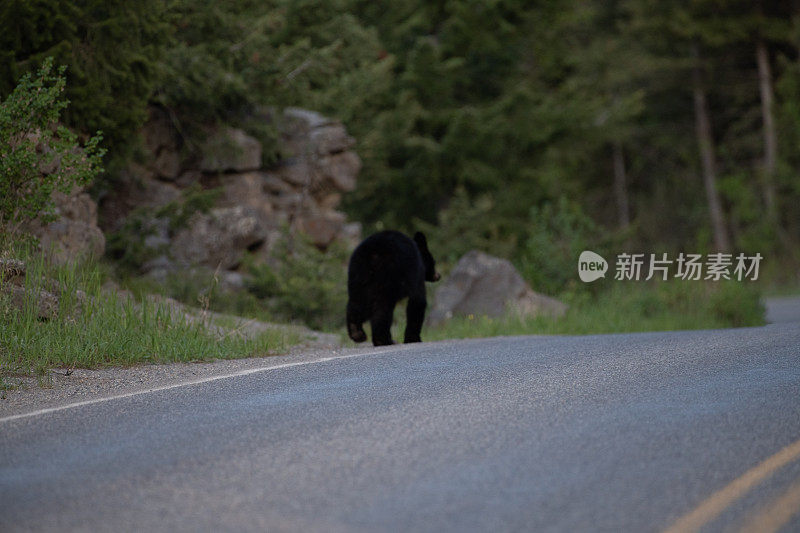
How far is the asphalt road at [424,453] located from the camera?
14.5ft

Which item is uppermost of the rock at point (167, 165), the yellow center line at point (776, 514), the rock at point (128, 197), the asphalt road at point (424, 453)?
the rock at point (167, 165)

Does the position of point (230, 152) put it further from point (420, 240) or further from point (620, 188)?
point (620, 188)

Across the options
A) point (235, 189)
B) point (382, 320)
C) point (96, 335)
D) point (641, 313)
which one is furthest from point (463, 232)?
point (96, 335)

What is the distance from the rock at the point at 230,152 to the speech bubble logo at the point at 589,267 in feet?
22.2

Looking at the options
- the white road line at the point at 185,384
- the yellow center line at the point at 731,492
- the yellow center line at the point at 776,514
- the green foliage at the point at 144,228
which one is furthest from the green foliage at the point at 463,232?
the yellow center line at the point at 776,514

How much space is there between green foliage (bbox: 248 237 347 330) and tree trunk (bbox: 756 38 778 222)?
67.3ft

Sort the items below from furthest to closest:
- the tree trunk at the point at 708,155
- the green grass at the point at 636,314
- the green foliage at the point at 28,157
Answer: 1. the tree trunk at the point at 708,155
2. the green grass at the point at 636,314
3. the green foliage at the point at 28,157

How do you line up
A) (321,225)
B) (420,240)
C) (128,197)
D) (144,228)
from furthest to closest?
(321,225)
(128,197)
(144,228)
(420,240)

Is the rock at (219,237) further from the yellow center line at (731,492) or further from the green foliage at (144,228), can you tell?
the yellow center line at (731,492)

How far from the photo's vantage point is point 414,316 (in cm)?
1132

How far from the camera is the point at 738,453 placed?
535cm

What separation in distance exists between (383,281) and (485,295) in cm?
579

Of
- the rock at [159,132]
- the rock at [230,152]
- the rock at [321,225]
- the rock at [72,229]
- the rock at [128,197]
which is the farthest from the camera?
the rock at [321,225]

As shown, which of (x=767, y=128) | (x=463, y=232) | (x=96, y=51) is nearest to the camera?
(x=96, y=51)
